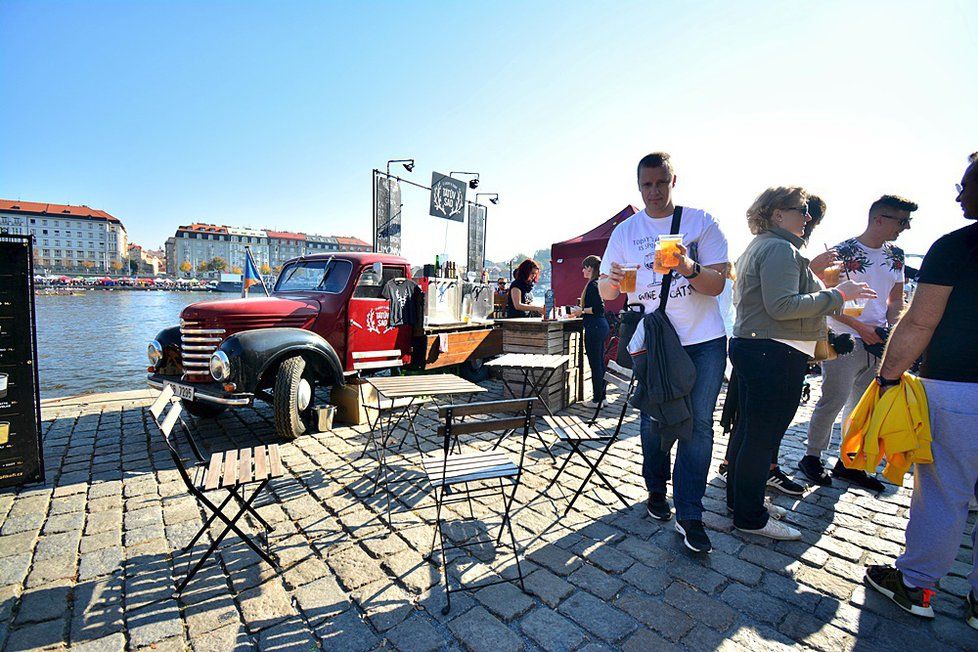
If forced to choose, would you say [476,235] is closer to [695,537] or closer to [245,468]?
[245,468]

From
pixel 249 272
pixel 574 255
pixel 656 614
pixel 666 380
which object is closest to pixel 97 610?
pixel 656 614

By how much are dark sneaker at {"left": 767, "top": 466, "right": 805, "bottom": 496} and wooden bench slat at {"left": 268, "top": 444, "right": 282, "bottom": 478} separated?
336 cm

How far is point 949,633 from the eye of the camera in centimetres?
193

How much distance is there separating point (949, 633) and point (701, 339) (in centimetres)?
159

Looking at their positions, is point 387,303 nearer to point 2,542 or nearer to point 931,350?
point 2,542

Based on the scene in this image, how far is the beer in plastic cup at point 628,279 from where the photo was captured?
247 centimetres

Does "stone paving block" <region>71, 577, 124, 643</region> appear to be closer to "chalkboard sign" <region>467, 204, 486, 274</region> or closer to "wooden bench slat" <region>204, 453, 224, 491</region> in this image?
"wooden bench slat" <region>204, 453, 224, 491</region>

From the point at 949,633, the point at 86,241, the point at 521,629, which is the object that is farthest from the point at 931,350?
the point at 86,241

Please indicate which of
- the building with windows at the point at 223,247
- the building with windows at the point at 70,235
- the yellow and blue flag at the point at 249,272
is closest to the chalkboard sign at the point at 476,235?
the yellow and blue flag at the point at 249,272

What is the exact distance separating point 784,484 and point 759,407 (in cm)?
140

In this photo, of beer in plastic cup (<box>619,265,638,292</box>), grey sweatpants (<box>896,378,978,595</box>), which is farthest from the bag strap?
grey sweatpants (<box>896,378,978,595</box>)

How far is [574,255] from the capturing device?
980 centimetres

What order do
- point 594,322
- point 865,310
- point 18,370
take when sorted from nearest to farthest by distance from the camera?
point 18,370
point 865,310
point 594,322

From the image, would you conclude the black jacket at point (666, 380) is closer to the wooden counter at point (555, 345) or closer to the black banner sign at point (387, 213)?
the wooden counter at point (555, 345)
